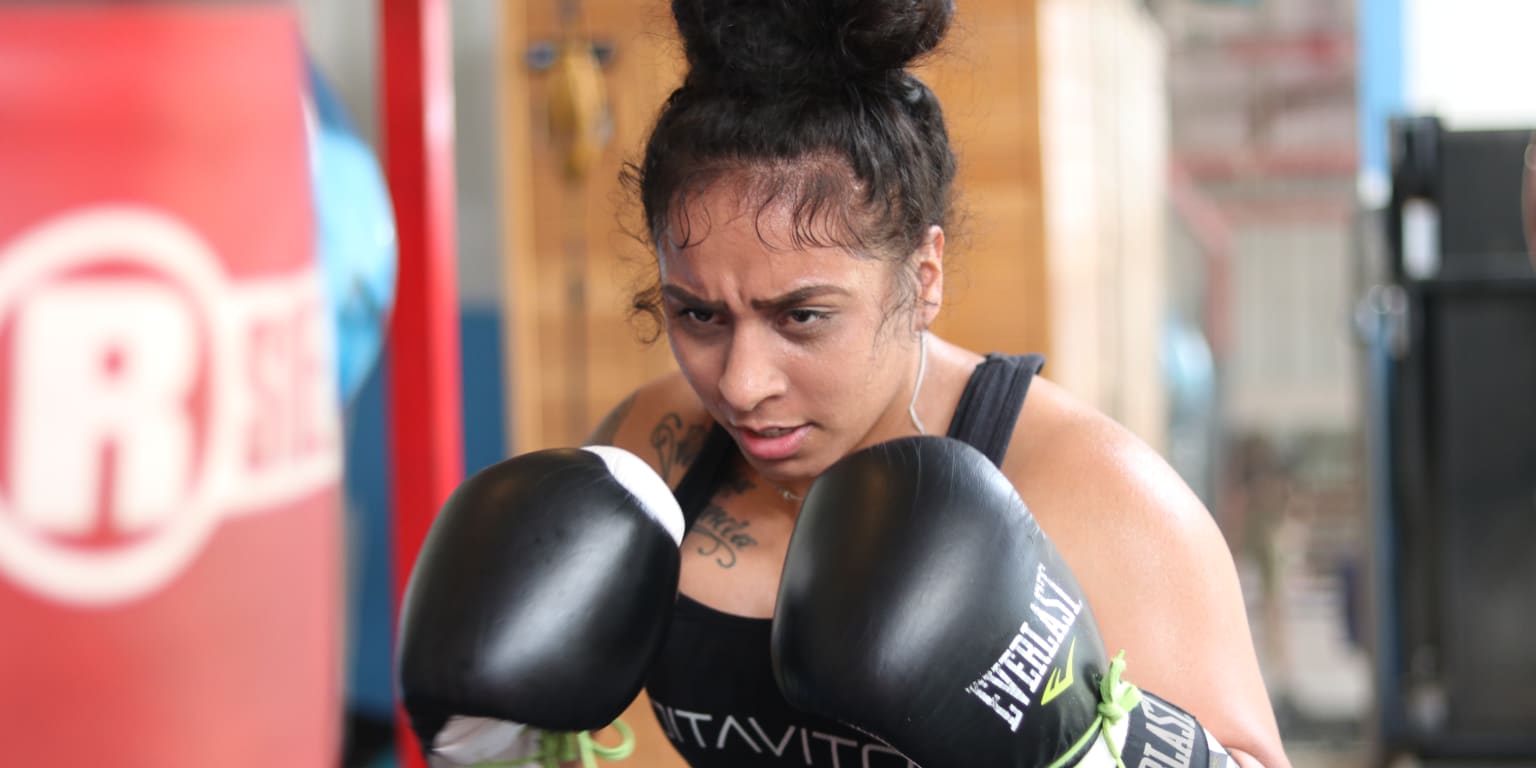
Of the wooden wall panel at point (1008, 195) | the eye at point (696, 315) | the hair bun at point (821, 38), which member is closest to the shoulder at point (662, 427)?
the eye at point (696, 315)

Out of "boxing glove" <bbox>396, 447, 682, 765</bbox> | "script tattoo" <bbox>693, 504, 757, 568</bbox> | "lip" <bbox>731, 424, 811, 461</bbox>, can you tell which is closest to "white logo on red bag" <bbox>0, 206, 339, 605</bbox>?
"boxing glove" <bbox>396, 447, 682, 765</bbox>

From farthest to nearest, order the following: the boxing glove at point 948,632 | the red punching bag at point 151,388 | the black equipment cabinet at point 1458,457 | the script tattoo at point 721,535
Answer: the black equipment cabinet at point 1458,457, the script tattoo at point 721,535, the boxing glove at point 948,632, the red punching bag at point 151,388

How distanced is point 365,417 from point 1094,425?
10.5 ft

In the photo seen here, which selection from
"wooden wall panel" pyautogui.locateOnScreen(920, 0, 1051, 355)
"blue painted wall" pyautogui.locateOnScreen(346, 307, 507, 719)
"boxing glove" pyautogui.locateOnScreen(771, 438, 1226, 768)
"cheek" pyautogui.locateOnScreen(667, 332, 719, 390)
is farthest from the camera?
"blue painted wall" pyautogui.locateOnScreen(346, 307, 507, 719)

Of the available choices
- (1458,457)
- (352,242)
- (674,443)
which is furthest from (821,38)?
(1458,457)

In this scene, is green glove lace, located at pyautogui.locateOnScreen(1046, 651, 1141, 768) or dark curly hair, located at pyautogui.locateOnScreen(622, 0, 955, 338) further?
dark curly hair, located at pyautogui.locateOnScreen(622, 0, 955, 338)

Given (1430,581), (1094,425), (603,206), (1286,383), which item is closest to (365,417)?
(603,206)

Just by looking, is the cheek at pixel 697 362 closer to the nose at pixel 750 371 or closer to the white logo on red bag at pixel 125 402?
the nose at pixel 750 371

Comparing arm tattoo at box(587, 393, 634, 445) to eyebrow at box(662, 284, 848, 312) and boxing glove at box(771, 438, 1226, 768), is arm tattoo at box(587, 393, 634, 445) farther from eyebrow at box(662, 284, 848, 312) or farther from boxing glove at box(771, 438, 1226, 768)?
Result: boxing glove at box(771, 438, 1226, 768)

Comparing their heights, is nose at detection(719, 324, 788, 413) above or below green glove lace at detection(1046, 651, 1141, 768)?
above

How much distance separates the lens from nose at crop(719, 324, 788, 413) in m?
1.13

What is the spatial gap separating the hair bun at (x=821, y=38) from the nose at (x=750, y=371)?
0.20 metres

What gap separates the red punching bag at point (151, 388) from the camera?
31.0 inches

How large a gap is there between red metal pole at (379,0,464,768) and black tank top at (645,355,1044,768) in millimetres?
990
